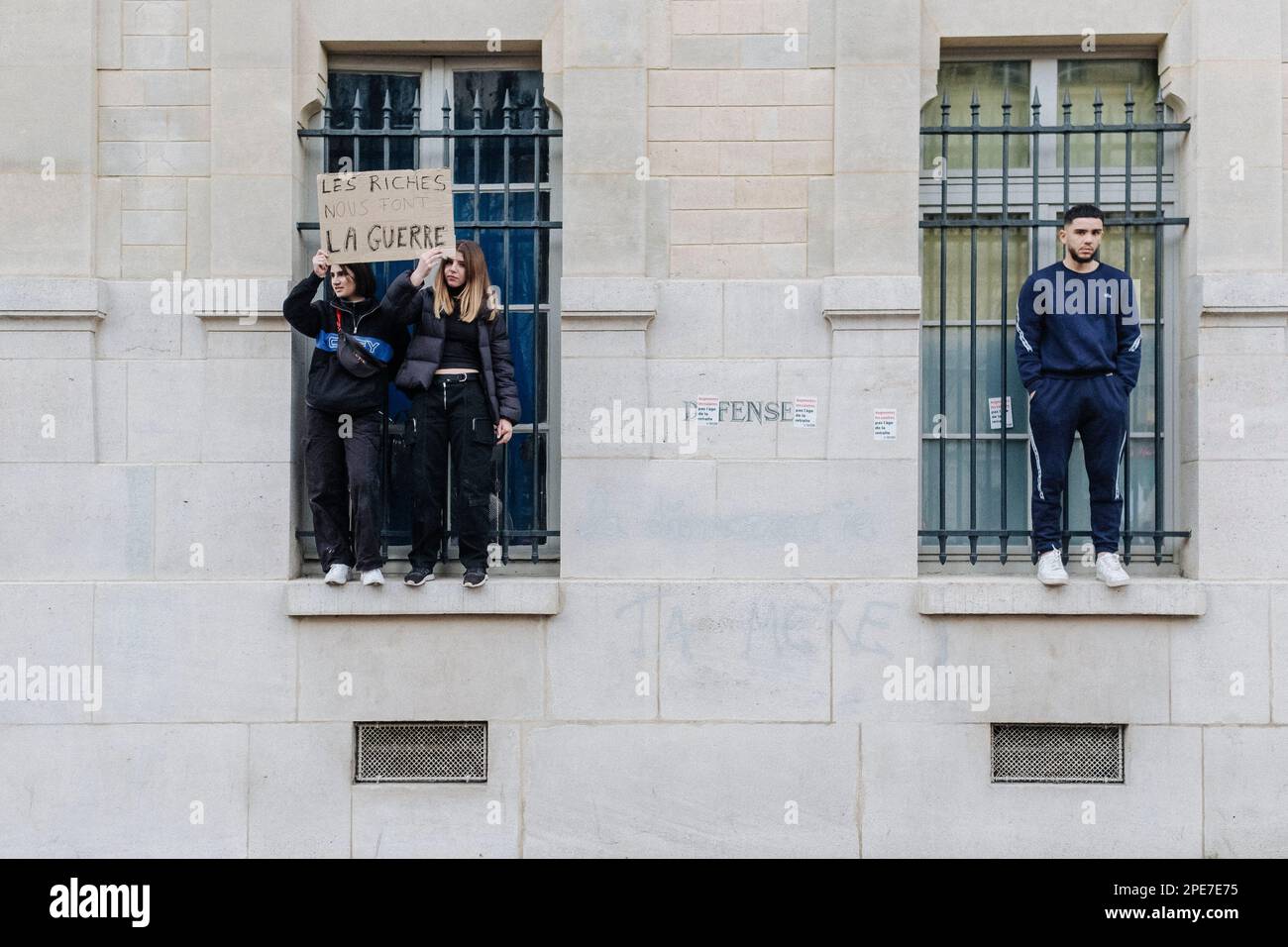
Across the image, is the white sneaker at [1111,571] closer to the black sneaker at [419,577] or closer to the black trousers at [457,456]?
the black trousers at [457,456]

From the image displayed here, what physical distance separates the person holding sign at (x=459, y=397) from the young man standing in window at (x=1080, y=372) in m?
2.96

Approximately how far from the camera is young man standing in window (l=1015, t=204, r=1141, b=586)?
775cm

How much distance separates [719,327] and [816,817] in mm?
2793

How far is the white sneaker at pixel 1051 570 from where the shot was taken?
25.3 ft

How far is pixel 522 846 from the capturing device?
7785 millimetres

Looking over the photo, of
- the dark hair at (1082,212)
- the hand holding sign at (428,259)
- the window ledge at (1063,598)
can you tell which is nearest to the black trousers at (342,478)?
the hand holding sign at (428,259)

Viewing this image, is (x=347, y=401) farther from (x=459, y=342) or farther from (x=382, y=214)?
(x=382, y=214)

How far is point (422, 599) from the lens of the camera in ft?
25.7

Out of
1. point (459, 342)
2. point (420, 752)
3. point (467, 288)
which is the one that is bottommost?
point (420, 752)

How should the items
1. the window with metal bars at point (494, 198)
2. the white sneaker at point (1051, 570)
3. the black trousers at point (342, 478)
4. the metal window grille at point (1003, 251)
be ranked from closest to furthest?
the white sneaker at point (1051, 570) → the black trousers at point (342, 478) → the metal window grille at point (1003, 251) → the window with metal bars at point (494, 198)

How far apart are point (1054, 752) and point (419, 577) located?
370cm

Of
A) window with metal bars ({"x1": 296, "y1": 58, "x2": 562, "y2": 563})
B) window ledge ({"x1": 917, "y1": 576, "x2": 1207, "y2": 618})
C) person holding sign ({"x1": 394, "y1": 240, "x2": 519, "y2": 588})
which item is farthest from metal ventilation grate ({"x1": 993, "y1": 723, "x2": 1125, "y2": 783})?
person holding sign ({"x1": 394, "y1": 240, "x2": 519, "y2": 588})

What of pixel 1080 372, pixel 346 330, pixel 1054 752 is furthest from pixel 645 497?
pixel 1054 752

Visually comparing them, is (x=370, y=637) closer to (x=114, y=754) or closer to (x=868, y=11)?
(x=114, y=754)
